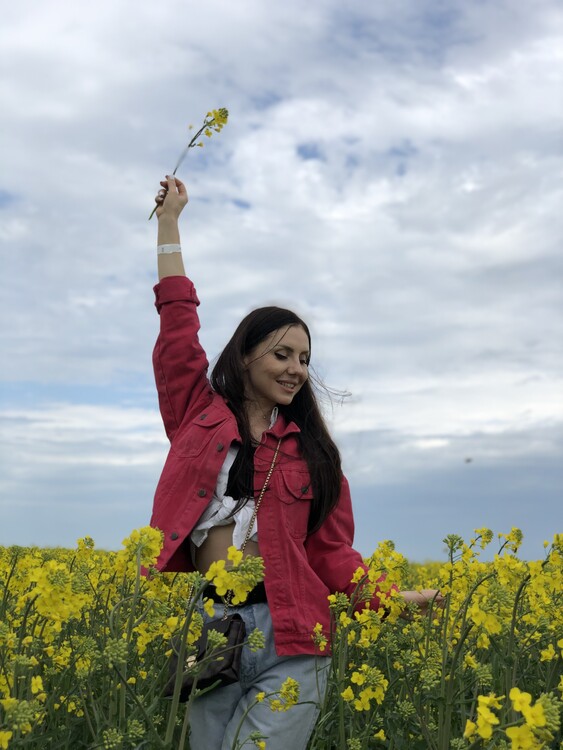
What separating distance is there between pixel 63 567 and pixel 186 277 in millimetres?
1901

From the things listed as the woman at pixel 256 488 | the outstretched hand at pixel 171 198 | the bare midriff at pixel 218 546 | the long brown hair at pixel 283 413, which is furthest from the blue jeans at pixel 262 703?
the outstretched hand at pixel 171 198

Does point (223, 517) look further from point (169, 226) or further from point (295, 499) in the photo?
point (169, 226)

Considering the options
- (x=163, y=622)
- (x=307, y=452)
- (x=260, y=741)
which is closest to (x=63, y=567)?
(x=163, y=622)

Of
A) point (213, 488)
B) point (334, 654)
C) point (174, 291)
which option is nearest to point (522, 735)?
point (334, 654)

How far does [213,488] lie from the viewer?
11.7 ft

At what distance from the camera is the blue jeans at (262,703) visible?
3.28 metres

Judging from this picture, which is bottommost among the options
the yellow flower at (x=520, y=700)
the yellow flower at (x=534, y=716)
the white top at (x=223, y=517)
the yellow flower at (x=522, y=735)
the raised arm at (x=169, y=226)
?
the yellow flower at (x=522, y=735)

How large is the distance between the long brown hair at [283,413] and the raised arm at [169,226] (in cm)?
43

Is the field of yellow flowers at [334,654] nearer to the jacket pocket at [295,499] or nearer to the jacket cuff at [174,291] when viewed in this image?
the jacket pocket at [295,499]

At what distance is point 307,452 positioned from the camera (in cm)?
384

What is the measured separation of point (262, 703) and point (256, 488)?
0.84 metres

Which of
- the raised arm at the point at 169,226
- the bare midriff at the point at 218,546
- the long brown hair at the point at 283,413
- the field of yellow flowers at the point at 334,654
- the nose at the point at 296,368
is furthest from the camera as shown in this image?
the raised arm at the point at 169,226

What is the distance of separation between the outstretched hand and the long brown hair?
0.61 metres

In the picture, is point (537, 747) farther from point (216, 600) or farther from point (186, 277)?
point (186, 277)
